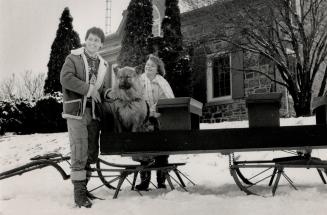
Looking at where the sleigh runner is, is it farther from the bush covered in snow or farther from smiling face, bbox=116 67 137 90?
the bush covered in snow

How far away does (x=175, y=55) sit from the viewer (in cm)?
1259

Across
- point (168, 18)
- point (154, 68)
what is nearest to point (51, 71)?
point (168, 18)

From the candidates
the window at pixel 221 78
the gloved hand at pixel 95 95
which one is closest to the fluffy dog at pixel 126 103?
the gloved hand at pixel 95 95

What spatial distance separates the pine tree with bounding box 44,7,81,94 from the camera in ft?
50.6

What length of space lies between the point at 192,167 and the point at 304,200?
11.5 ft

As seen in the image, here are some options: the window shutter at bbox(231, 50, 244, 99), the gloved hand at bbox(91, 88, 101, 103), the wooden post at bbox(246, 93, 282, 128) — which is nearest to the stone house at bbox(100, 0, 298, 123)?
Result: the window shutter at bbox(231, 50, 244, 99)

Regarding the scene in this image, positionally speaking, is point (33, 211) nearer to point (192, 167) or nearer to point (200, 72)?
point (192, 167)

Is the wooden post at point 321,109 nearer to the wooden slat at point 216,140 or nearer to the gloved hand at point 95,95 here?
the wooden slat at point 216,140

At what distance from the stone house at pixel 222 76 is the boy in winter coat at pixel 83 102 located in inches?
272

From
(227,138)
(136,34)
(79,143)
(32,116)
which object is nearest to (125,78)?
(79,143)

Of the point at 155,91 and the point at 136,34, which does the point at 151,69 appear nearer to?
the point at 155,91

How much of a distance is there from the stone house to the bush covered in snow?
252 cm

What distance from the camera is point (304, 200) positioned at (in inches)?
135

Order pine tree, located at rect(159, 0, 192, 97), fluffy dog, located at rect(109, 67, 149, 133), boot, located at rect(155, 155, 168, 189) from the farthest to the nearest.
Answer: pine tree, located at rect(159, 0, 192, 97) → boot, located at rect(155, 155, 168, 189) → fluffy dog, located at rect(109, 67, 149, 133)
